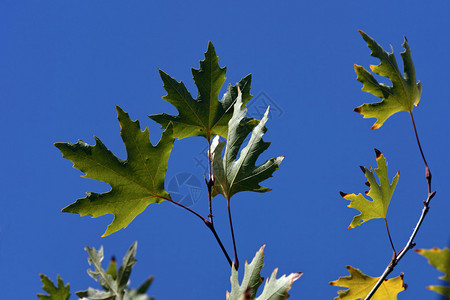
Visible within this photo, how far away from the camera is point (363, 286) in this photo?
126 centimetres

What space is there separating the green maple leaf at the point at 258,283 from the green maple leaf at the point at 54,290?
357mm

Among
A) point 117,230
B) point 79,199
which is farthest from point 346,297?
point 79,199

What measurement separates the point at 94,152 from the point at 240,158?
1.28 ft

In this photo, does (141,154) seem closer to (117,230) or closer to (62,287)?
(117,230)

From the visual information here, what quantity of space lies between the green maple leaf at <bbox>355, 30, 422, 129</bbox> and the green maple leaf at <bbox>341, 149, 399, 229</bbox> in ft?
0.61

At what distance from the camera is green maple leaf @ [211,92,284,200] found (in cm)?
111

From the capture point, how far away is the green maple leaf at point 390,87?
1.33 m

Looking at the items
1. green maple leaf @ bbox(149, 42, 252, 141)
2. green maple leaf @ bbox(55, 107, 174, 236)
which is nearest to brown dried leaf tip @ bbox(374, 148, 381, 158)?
green maple leaf @ bbox(149, 42, 252, 141)

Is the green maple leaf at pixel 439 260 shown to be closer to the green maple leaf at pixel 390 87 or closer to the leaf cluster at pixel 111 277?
the leaf cluster at pixel 111 277

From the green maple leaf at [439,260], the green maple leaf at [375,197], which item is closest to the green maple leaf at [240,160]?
the green maple leaf at [375,197]

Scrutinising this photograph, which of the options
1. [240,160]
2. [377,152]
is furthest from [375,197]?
[240,160]

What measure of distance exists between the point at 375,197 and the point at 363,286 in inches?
10.5

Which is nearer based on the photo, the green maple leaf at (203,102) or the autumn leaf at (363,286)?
the autumn leaf at (363,286)

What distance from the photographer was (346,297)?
124 cm
